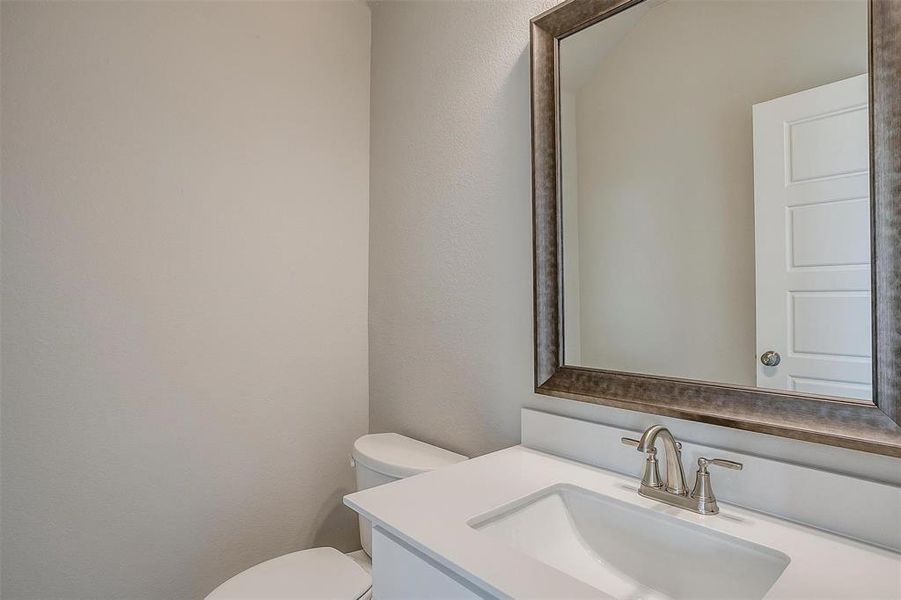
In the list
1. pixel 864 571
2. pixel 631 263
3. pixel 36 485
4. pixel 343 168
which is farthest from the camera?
pixel 343 168

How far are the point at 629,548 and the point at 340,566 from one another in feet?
2.71

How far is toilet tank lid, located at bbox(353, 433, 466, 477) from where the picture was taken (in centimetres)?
132

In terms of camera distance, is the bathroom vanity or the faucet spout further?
the faucet spout

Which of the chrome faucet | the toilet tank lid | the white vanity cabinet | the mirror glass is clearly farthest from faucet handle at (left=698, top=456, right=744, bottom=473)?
the toilet tank lid

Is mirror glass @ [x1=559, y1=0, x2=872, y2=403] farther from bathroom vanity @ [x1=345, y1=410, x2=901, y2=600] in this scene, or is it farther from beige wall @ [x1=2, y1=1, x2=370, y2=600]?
beige wall @ [x1=2, y1=1, x2=370, y2=600]

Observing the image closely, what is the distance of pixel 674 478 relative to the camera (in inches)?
34.7

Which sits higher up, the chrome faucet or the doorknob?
the doorknob

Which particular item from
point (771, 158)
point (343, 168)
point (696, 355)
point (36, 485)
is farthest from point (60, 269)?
point (771, 158)

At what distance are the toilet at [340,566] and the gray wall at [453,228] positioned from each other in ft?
0.39

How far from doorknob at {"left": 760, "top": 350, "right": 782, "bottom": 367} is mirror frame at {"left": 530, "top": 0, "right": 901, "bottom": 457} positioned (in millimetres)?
50

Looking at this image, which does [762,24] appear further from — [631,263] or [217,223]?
[217,223]

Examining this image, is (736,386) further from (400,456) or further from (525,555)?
(400,456)

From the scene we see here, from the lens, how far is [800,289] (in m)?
0.81

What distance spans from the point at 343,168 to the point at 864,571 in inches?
66.8
